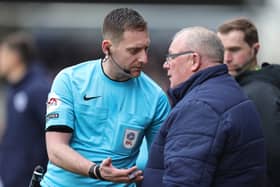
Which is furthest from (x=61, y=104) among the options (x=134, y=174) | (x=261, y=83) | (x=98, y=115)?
(x=261, y=83)

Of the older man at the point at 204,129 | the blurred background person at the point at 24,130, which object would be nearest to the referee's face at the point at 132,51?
the older man at the point at 204,129

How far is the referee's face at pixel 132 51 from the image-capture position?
5.30 meters

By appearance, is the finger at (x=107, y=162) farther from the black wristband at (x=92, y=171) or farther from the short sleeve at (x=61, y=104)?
the short sleeve at (x=61, y=104)

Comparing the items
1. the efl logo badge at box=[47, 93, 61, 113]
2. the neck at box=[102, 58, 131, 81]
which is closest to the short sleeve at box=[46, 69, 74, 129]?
the efl logo badge at box=[47, 93, 61, 113]

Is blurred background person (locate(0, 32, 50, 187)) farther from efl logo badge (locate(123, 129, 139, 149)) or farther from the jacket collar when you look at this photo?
the jacket collar

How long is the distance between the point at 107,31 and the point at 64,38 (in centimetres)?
680

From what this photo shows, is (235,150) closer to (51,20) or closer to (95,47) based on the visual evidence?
(95,47)

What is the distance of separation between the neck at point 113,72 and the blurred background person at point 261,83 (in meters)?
0.89

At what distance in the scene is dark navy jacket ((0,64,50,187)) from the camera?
7742 millimetres

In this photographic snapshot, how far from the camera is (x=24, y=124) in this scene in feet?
25.5

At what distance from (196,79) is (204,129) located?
32cm

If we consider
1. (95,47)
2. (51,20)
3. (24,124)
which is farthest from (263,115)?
(51,20)

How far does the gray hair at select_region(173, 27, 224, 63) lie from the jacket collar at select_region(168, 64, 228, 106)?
61mm

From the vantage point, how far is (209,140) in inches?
187
